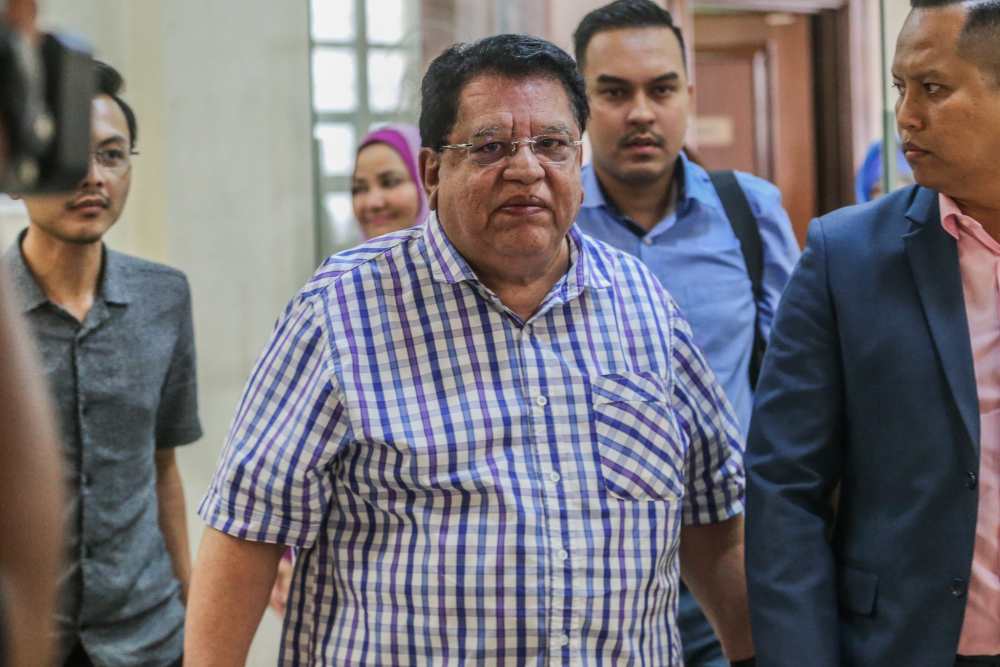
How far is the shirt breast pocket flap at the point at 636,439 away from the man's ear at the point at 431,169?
16.6 inches

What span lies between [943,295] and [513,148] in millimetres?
689

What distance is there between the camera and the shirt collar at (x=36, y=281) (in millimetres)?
2627

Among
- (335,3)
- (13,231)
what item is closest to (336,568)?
(13,231)

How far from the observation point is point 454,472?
6.71ft

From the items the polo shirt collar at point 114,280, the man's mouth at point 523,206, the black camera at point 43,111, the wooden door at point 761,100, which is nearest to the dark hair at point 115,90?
the polo shirt collar at point 114,280

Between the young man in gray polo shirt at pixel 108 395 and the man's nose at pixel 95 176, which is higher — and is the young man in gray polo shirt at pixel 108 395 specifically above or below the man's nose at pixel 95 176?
below

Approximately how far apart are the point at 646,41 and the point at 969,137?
1.09 metres

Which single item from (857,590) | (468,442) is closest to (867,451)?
(857,590)

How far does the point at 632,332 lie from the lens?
7.32ft

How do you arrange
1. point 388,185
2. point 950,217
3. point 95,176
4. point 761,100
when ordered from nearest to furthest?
point 950,217, point 95,176, point 388,185, point 761,100

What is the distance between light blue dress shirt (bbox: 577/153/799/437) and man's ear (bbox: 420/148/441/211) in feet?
2.26

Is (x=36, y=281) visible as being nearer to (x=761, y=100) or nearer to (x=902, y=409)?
(x=902, y=409)

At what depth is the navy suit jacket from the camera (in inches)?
79.7

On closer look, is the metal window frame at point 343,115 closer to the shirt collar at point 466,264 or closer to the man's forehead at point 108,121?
the man's forehead at point 108,121
